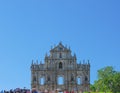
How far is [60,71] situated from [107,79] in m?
26.7

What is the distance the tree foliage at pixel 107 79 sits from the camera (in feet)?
292

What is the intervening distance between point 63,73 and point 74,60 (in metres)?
3.82

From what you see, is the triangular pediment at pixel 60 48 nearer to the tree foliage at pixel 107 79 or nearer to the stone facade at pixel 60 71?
the stone facade at pixel 60 71

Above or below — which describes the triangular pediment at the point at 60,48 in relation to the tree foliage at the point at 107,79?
above

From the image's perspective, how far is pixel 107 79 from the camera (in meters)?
91.1

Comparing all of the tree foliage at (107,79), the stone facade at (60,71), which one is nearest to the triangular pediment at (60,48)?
the stone facade at (60,71)

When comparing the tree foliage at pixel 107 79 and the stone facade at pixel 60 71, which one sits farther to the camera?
the stone facade at pixel 60 71

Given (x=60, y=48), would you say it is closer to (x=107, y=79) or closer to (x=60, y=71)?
(x=60, y=71)

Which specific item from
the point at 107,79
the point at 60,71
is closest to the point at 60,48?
the point at 60,71

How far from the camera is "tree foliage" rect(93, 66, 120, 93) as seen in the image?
89000mm

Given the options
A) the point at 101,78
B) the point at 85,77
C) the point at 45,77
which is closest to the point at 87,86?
the point at 85,77

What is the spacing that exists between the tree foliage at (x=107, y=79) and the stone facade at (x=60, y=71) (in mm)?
20220

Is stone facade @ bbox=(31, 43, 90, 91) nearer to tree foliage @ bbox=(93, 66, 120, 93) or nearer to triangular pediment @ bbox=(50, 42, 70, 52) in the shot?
triangular pediment @ bbox=(50, 42, 70, 52)


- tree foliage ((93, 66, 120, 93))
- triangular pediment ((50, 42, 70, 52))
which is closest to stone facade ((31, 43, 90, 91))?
triangular pediment ((50, 42, 70, 52))
